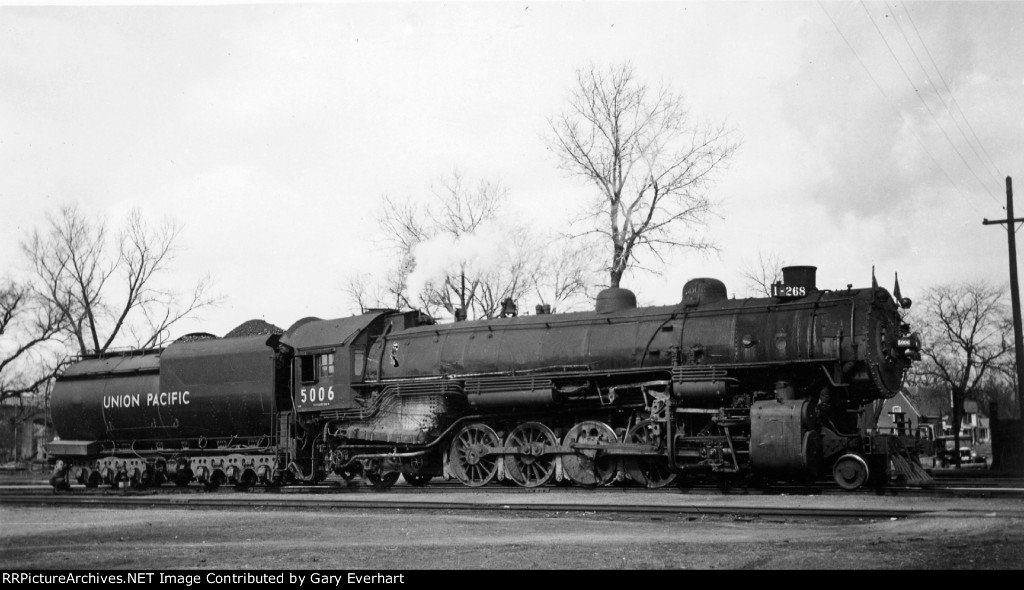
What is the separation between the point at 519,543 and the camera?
35.3 feet

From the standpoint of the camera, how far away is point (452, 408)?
21.3 metres

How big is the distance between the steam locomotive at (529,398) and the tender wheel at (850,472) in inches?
1.0

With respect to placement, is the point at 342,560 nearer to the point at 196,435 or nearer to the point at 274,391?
the point at 274,391

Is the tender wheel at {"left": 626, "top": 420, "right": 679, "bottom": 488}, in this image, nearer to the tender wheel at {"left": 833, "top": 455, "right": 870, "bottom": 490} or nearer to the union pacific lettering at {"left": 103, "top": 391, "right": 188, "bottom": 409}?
the tender wheel at {"left": 833, "top": 455, "right": 870, "bottom": 490}

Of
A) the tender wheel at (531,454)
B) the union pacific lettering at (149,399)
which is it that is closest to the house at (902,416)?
the tender wheel at (531,454)

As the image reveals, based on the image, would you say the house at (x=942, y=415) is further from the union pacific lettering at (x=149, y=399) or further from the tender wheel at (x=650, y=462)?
the union pacific lettering at (x=149, y=399)

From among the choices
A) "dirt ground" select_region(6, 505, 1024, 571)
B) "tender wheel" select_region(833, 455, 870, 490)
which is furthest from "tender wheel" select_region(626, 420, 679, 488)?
"dirt ground" select_region(6, 505, 1024, 571)

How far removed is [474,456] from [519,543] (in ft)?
33.1

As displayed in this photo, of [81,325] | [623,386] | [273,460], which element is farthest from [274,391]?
[81,325]

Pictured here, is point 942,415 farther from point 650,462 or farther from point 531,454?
point 531,454

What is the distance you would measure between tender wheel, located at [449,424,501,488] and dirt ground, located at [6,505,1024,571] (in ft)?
18.5

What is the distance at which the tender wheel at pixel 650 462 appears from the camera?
60.3 ft

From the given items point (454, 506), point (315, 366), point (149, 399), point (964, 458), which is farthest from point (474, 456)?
point (964, 458)

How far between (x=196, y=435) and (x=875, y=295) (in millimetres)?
17064
